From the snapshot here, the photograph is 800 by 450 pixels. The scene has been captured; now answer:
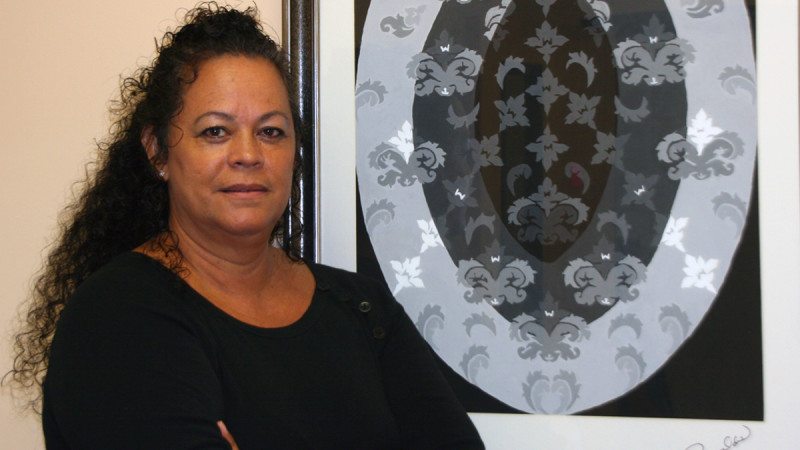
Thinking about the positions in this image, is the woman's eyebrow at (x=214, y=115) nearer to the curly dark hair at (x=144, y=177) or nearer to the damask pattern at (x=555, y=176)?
the curly dark hair at (x=144, y=177)

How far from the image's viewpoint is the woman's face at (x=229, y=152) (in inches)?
49.1

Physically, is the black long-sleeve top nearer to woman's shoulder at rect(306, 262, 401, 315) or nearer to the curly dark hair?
woman's shoulder at rect(306, 262, 401, 315)

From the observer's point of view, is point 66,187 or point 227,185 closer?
point 227,185

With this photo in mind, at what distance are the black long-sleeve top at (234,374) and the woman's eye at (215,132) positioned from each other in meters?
0.20

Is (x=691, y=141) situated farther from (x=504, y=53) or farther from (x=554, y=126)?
(x=504, y=53)

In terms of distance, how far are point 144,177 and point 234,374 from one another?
38 cm

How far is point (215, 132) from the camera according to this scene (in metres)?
1.26

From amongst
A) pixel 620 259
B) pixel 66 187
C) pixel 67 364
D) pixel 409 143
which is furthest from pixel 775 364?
pixel 66 187

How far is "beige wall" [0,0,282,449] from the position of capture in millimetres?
1631

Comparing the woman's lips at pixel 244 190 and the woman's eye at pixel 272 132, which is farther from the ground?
the woman's eye at pixel 272 132

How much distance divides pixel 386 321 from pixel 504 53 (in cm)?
46

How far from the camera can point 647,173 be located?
1.32m
